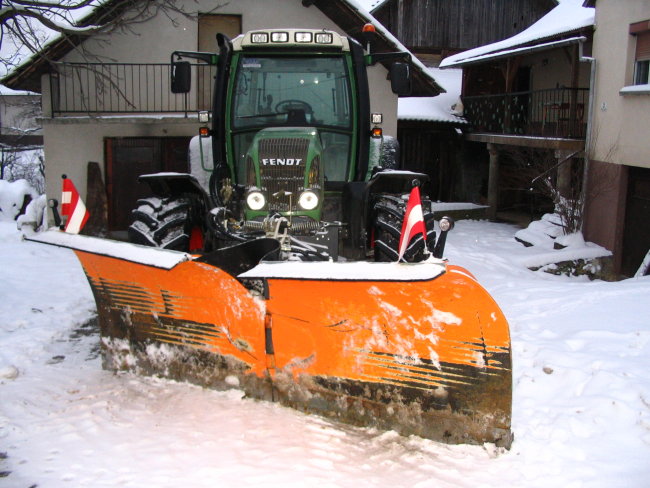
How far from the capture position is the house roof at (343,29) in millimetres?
10453

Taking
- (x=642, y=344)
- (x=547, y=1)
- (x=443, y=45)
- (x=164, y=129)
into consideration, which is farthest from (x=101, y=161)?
(x=547, y=1)

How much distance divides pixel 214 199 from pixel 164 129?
7.01 meters

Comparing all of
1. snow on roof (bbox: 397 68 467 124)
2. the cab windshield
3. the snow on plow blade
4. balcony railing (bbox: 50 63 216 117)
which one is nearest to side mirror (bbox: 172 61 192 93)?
the cab windshield

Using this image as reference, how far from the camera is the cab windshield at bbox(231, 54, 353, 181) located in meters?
5.62

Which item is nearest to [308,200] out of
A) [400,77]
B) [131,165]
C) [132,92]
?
[400,77]

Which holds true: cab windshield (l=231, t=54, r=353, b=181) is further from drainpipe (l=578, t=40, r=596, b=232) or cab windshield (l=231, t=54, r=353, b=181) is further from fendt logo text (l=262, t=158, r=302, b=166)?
drainpipe (l=578, t=40, r=596, b=232)

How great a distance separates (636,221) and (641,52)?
8.87 feet

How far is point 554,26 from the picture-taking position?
14.0m

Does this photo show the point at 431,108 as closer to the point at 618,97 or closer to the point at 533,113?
the point at 533,113

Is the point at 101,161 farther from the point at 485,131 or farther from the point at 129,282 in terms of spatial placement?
the point at 485,131

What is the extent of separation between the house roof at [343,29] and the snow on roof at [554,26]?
3.04 metres

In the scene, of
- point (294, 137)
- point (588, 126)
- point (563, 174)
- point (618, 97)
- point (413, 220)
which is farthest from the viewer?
point (563, 174)

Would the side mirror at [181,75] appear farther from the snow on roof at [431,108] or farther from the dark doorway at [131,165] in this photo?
the snow on roof at [431,108]

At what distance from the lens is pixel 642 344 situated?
497 cm
